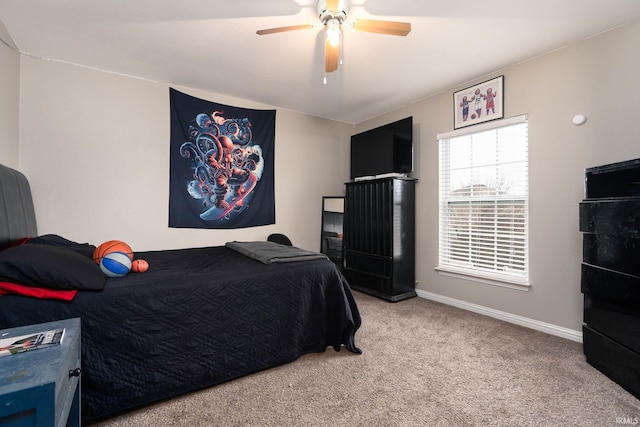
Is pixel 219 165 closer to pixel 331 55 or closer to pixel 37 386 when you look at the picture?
pixel 331 55

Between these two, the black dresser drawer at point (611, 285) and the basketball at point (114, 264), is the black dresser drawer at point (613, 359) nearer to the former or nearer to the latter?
the black dresser drawer at point (611, 285)

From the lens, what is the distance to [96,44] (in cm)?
231

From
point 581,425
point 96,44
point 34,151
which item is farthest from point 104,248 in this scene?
point 581,425

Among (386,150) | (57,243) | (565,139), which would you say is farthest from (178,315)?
(565,139)

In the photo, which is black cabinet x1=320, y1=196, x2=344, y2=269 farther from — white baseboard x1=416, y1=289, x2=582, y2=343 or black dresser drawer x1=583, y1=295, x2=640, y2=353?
black dresser drawer x1=583, y1=295, x2=640, y2=353

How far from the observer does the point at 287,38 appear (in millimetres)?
2229

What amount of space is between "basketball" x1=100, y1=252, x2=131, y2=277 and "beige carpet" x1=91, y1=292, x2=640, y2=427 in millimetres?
752

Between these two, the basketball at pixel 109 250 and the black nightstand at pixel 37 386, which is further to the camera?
the basketball at pixel 109 250

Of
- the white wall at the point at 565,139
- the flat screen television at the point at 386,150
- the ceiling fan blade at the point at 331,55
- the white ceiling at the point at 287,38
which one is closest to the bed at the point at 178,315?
the white ceiling at the point at 287,38

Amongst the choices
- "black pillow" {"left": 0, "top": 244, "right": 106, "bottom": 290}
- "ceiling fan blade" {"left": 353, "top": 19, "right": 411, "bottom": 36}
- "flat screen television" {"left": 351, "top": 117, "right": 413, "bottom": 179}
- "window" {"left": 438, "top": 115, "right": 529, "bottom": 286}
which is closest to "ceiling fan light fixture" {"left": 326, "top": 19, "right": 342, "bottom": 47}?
"ceiling fan blade" {"left": 353, "top": 19, "right": 411, "bottom": 36}

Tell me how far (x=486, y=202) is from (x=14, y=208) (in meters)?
4.03

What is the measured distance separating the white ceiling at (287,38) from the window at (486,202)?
0.68 metres

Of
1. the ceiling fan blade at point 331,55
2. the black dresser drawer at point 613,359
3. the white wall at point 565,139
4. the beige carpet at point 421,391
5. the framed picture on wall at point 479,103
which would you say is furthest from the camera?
Result: the framed picture on wall at point 479,103

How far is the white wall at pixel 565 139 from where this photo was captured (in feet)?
6.83
